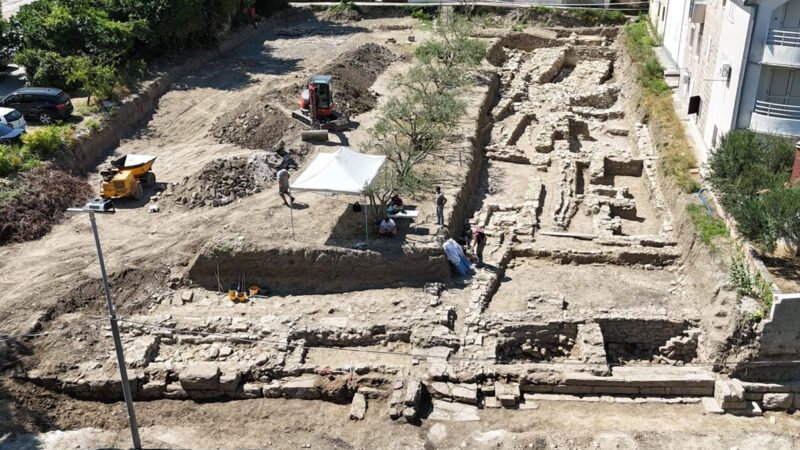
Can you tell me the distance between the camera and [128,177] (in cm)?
2359

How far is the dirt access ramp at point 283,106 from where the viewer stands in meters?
27.8

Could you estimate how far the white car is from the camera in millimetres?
25641

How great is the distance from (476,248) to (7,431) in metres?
12.9

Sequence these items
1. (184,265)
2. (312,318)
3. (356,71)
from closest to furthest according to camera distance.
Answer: (312,318)
(184,265)
(356,71)

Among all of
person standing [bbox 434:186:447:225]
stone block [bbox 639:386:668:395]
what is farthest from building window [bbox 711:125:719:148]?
stone block [bbox 639:386:668:395]

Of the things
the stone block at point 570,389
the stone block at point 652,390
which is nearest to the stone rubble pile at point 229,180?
the stone block at point 570,389

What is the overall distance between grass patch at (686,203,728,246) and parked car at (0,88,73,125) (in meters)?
23.1

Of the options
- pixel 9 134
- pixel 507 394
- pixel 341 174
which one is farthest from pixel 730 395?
pixel 9 134

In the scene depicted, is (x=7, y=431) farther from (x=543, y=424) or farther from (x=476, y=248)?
(x=476, y=248)

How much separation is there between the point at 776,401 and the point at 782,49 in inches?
407

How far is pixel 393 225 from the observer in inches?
807

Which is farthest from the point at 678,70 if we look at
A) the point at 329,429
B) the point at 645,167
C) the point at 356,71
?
the point at 329,429

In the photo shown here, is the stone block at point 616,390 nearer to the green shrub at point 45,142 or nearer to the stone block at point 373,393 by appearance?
the stone block at point 373,393

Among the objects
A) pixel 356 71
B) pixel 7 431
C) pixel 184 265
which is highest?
pixel 356 71
